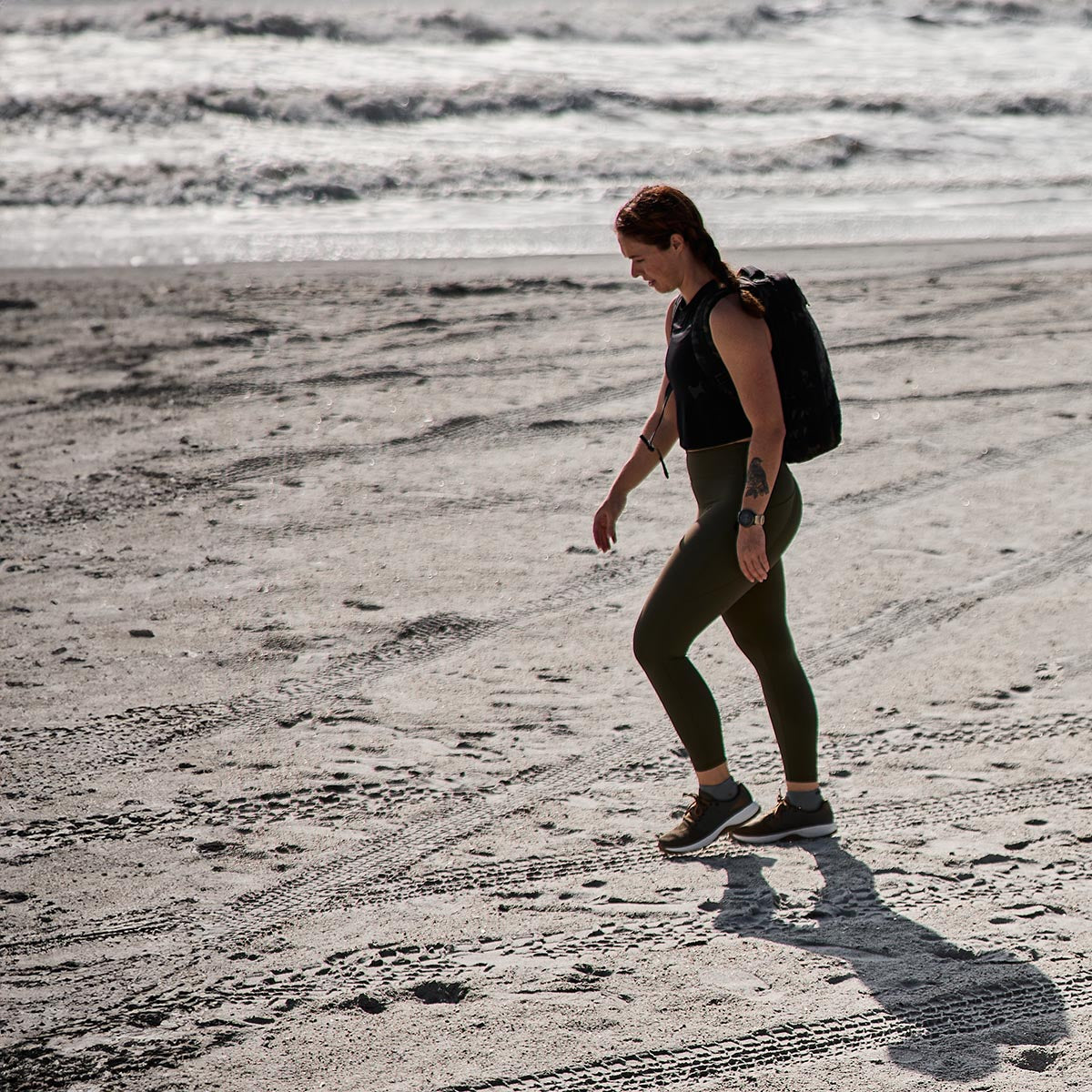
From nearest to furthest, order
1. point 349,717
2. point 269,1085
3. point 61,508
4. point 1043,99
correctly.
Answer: point 269,1085, point 349,717, point 61,508, point 1043,99

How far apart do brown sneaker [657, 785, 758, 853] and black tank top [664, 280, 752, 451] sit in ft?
3.21

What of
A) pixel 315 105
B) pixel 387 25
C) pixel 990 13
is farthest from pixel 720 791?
pixel 990 13

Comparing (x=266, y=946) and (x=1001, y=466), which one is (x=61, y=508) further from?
(x=1001, y=466)

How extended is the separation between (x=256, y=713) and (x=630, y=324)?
4.79m

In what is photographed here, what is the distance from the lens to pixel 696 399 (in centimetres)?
334

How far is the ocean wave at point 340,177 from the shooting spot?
44.4 ft

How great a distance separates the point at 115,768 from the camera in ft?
13.5

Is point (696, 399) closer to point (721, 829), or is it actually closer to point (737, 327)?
point (737, 327)

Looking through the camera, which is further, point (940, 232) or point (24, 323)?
point (940, 232)

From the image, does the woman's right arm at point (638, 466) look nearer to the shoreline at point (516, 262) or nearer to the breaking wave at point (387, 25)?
the shoreline at point (516, 262)

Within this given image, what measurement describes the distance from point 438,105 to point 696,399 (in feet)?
52.7

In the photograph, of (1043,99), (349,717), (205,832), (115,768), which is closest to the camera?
(205,832)

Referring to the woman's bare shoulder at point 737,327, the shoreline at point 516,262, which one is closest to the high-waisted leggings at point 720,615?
the woman's bare shoulder at point 737,327

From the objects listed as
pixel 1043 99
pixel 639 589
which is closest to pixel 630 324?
pixel 639 589
